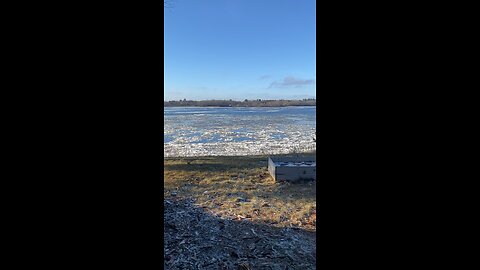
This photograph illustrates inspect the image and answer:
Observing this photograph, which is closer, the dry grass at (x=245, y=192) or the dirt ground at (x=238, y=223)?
the dirt ground at (x=238, y=223)

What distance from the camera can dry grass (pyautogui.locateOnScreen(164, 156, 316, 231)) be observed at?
4352mm

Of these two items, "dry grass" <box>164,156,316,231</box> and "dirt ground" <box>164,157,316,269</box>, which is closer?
"dirt ground" <box>164,157,316,269</box>

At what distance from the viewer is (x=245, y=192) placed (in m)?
5.49

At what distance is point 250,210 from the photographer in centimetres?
456

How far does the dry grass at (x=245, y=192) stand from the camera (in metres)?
4.35

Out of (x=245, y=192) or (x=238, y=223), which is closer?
(x=238, y=223)
